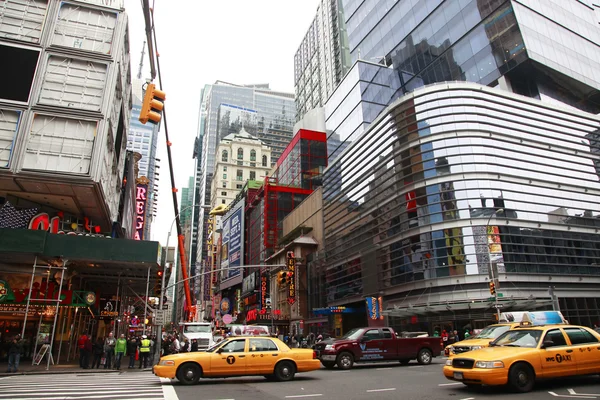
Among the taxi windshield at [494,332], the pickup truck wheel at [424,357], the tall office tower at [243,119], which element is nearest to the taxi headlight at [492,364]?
the taxi windshield at [494,332]

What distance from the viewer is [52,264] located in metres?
26.1

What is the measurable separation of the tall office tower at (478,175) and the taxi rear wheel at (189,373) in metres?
22.0

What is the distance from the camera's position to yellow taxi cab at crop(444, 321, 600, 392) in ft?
31.9

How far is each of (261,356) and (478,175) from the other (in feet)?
95.6

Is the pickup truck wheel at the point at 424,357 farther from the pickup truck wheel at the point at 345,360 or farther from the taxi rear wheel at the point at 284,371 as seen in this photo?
the taxi rear wheel at the point at 284,371

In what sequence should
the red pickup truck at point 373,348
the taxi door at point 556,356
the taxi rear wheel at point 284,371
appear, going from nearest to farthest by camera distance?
the taxi door at point 556,356, the taxi rear wheel at point 284,371, the red pickup truck at point 373,348

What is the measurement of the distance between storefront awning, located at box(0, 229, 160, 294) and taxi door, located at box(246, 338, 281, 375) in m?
13.8

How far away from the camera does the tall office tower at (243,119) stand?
16225cm

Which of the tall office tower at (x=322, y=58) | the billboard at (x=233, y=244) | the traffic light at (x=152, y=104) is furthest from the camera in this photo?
the tall office tower at (x=322, y=58)

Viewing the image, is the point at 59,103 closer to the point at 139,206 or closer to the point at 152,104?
the point at 152,104

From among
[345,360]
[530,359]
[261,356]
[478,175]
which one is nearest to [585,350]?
[530,359]

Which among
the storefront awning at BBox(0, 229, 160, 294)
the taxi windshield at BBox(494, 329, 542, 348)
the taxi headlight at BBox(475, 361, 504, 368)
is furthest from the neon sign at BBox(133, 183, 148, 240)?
the taxi headlight at BBox(475, 361, 504, 368)

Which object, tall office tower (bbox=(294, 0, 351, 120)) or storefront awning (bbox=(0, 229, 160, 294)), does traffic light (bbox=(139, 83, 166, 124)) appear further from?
tall office tower (bbox=(294, 0, 351, 120))

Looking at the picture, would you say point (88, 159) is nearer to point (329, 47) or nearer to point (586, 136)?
point (586, 136)
